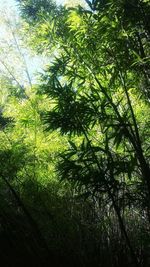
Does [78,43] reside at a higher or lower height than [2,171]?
higher

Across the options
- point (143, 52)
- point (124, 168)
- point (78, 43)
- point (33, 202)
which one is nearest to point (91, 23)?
point (78, 43)

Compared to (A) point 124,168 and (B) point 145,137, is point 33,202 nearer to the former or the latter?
(B) point 145,137

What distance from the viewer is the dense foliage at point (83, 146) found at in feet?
12.2

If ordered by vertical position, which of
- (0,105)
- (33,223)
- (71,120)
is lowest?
(33,223)

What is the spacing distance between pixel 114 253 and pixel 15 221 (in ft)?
5.64

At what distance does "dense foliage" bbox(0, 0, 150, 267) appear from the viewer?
3.71m

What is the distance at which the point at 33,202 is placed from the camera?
5777 mm

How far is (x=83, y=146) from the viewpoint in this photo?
3871mm

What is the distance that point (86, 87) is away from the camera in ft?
14.4

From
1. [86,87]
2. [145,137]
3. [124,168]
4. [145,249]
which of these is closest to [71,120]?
[86,87]

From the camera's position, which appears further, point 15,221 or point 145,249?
point 15,221

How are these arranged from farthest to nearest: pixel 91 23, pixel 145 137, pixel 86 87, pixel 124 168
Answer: pixel 145 137 → pixel 86 87 → pixel 91 23 → pixel 124 168

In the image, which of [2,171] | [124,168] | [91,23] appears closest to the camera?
[124,168]

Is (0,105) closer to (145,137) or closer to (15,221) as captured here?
(15,221)
